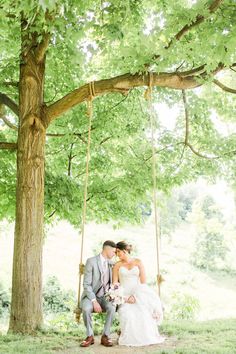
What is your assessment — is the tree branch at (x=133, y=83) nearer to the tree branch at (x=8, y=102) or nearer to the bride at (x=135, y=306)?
the tree branch at (x=8, y=102)

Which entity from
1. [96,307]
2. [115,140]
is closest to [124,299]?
[96,307]

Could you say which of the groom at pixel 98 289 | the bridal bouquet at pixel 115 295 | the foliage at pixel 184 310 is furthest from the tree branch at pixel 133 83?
the foliage at pixel 184 310

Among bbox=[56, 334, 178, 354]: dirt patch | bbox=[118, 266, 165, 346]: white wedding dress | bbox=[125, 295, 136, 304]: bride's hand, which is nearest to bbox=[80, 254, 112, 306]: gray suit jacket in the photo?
bbox=[118, 266, 165, 346]: white wedding dress

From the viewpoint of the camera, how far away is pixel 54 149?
9.04 metres

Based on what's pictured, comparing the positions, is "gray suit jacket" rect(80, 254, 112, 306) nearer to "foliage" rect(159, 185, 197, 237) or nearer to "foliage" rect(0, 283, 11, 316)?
"foliage" rect(0, 283, 11, 316)

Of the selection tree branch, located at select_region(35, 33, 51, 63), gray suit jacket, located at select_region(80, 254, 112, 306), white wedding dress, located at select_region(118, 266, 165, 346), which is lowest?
white wedding dress, located at select_region(118, 266, 165, 346)

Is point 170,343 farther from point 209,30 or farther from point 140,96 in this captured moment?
point 140,96

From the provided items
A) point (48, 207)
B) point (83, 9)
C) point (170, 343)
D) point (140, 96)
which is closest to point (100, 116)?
point (140, 96)

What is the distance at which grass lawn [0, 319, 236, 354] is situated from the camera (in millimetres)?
4746

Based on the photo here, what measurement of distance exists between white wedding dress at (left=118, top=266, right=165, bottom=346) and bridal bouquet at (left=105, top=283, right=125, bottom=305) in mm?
185

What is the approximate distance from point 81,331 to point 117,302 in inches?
43.6

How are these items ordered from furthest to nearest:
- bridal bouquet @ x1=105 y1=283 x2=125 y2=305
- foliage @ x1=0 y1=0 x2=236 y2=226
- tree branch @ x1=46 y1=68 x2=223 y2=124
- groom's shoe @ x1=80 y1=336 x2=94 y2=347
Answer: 1. foliage @ x1=0 y1=0 x2=236 y2=226
2. tree branch @ x1=46 y1=68 x2=223 y2=124
3. bridal bouquet @ x1=105 y1=283 x2=125 y2=305
4. groom's shoe @ x1=80 y1=336 x2=94 y2=347

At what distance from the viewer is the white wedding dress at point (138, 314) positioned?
5.27 m

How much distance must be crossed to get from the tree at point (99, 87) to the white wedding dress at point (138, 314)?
120 cm
